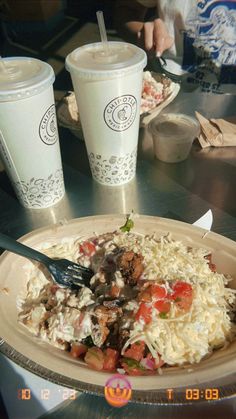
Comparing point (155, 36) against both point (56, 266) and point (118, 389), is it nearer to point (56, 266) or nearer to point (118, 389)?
point (56, 266)

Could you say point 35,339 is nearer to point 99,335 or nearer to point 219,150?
point 99,335

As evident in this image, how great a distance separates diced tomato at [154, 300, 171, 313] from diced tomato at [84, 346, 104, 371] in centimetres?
23

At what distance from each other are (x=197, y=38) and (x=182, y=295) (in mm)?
2375

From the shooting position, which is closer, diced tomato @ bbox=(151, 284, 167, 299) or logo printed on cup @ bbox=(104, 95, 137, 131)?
diced tomato @ bbox=(151, 284, 167, 299)

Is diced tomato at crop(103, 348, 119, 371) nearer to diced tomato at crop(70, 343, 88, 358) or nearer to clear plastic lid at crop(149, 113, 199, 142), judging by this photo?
diced tomato at crop(70, 343, 88, 358)

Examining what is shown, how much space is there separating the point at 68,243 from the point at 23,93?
588mm

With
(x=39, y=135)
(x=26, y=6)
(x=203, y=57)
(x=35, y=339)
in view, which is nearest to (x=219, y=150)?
(x=39, y=135)

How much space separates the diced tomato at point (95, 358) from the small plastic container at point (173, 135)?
3.73 ft

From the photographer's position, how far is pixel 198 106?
2.32 m

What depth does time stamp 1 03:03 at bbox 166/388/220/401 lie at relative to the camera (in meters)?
0.93

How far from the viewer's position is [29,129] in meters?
1.39

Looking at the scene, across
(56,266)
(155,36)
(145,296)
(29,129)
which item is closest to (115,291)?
(145,296)

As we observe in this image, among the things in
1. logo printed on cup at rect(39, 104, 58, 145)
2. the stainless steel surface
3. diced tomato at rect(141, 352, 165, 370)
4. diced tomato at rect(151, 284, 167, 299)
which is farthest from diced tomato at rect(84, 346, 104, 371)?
logo printed on cup at rect(39, 104, 58, 145)

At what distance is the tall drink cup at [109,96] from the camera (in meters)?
1.36
